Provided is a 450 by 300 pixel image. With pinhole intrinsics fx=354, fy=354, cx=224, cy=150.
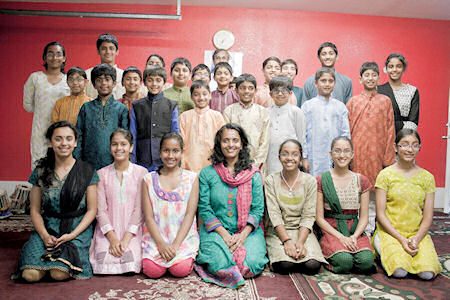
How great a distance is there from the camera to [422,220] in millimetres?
2824

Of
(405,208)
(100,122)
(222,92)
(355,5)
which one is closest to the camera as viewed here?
(405,208)

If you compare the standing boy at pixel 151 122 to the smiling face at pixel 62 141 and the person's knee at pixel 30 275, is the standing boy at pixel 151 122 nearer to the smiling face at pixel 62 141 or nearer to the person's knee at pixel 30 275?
the smiling face at pixel 62 141

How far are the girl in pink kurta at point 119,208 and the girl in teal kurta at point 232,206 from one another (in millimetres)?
498

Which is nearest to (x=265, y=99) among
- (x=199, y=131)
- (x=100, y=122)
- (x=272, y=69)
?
(x=272, y=69)

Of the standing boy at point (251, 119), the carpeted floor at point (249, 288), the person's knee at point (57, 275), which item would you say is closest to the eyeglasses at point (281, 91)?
the standing boy at point (251, 119)

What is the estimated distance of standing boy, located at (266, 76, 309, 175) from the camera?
3.42 m

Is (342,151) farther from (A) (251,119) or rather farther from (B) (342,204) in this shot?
(A) (251,119)

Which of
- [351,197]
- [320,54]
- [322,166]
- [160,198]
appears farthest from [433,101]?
[160,198]

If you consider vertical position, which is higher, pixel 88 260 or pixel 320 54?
pixel 320 54

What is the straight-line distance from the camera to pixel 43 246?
8.13 feet

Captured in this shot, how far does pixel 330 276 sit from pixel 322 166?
128 cm

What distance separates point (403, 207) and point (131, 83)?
2.61 meters

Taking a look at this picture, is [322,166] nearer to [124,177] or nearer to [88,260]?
[124,177]

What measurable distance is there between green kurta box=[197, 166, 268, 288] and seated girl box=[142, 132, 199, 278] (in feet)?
0.26
